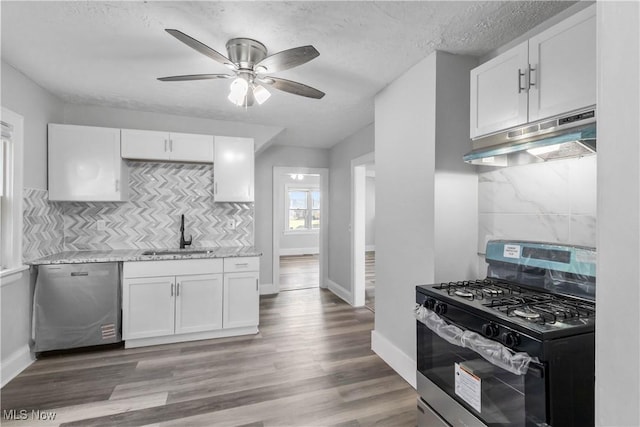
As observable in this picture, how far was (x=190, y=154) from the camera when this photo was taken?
348 cm

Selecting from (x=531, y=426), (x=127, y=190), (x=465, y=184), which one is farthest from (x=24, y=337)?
(x=465, y=184)

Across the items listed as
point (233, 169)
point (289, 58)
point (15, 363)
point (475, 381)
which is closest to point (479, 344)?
point (475, 381)

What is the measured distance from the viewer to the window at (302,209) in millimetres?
9242

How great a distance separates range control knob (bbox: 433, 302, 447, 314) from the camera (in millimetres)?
1644

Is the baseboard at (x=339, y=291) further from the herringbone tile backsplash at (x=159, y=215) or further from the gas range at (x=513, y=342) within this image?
the gas range at (x=513, y=342)

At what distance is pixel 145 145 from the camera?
3.33m

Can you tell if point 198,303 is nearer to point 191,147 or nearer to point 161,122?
point 191,147

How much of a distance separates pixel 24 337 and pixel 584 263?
4.09 meters

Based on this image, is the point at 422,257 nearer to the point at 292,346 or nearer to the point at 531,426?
the point at 531,426

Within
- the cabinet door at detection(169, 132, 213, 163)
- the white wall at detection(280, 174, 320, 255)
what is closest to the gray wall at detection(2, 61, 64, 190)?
the cabinet door at detection(169, 132, 213, 163)

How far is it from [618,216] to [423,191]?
1856 mm

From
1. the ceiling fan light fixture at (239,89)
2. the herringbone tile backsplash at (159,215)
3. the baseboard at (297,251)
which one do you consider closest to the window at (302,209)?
the baseboard at (297,251)

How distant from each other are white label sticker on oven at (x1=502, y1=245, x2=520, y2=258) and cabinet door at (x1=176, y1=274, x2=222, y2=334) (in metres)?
2.60

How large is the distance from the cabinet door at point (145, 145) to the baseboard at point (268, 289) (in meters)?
2.46
